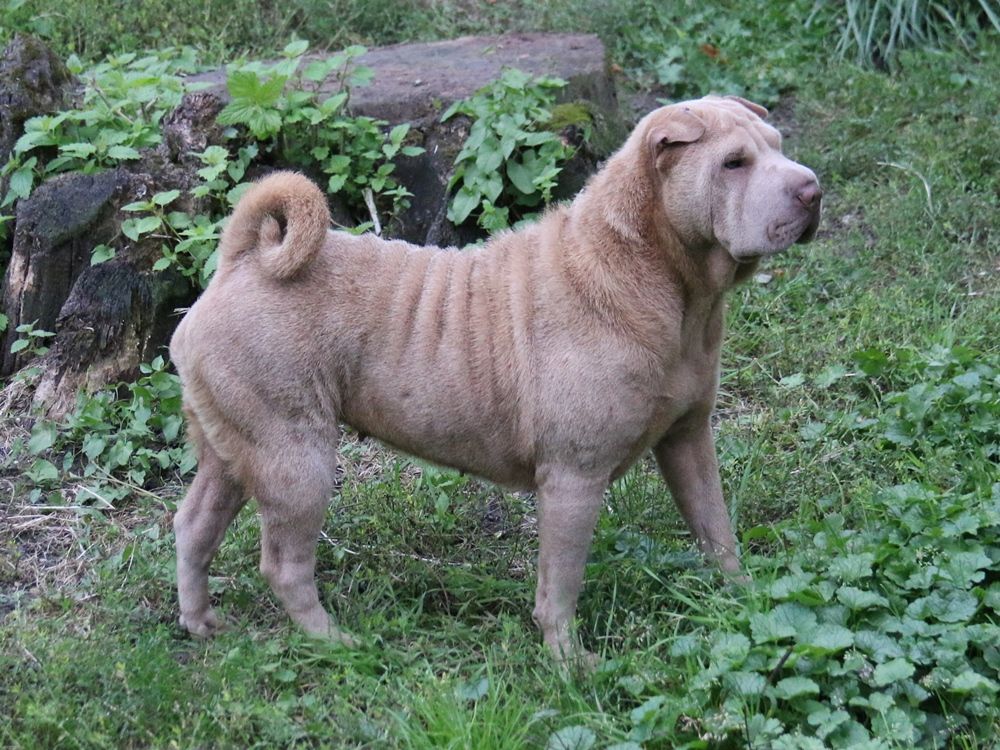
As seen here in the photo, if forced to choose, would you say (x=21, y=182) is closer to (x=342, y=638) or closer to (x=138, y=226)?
(x=138, y=226)

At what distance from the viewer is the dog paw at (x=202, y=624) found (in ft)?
15.4

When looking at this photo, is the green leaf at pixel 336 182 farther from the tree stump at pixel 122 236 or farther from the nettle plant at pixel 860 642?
the nettle plant at pixel 860 642

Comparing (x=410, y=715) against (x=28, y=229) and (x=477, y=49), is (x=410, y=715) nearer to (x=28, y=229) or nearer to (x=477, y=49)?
(x=28, y=229)

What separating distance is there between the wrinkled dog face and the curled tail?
3.81ft

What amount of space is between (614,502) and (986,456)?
148cm

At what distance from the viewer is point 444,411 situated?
4391mm

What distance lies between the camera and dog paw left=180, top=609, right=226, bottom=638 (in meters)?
4.68

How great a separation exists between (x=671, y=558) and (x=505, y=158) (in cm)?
245

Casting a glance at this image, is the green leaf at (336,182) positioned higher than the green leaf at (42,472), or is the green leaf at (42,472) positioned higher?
the green leaf at (336,182)

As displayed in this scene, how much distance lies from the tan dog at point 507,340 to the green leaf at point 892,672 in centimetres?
97

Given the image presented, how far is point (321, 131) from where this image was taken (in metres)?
6.48

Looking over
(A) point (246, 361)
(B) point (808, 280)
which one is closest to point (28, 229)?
(A) point (246, 361)

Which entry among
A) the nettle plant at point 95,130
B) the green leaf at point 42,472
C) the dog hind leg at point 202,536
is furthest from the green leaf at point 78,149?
the dog hind leg at point 202,536

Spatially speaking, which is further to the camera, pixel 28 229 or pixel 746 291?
pixel 746 291
